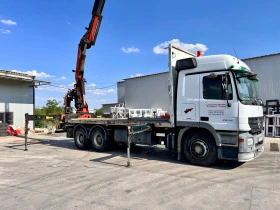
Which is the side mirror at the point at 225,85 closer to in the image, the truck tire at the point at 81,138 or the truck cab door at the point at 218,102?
the truck cab door at the point at 218,102

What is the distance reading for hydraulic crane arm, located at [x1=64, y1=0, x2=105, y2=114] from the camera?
13.9m

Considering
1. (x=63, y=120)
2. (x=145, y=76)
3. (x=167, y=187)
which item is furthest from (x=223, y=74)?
(x=145, y=76)

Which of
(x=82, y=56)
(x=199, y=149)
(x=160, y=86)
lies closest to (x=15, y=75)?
(x=82, y=56)

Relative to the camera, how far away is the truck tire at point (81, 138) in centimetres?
1145

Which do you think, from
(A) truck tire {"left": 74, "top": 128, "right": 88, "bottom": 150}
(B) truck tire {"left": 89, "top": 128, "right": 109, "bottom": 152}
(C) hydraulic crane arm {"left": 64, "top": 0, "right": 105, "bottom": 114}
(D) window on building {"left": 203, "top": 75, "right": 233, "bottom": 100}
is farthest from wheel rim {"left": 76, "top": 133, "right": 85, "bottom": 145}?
(D) window on building {"left": 203, "top": 75, "right": 233, "bottom": 100}

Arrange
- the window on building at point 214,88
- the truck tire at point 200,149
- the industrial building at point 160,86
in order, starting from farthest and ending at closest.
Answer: the industrial building at point 160,86 < the truck tire at point 200,149 < the window on building at point 214,88

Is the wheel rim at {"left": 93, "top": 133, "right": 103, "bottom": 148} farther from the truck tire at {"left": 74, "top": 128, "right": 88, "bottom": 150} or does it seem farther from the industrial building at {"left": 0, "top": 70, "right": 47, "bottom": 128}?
the industrial building at {"left": 0, "top": 70, "right": 47, "bottom": 128}

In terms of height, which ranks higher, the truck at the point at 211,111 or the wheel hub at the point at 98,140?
the truck at the point at 211,111

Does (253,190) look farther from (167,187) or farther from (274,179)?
(167,187)

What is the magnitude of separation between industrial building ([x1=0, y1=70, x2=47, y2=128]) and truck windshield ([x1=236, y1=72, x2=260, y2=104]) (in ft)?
56.5

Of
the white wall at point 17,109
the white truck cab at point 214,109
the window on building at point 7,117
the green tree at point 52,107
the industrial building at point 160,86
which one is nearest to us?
the white truck cab at point 214,109

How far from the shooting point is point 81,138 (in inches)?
460

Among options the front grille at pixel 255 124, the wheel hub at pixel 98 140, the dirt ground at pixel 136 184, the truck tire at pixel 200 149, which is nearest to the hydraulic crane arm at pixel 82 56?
the wheel hub at pixel 98 140

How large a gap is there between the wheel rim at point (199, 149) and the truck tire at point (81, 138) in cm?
508
